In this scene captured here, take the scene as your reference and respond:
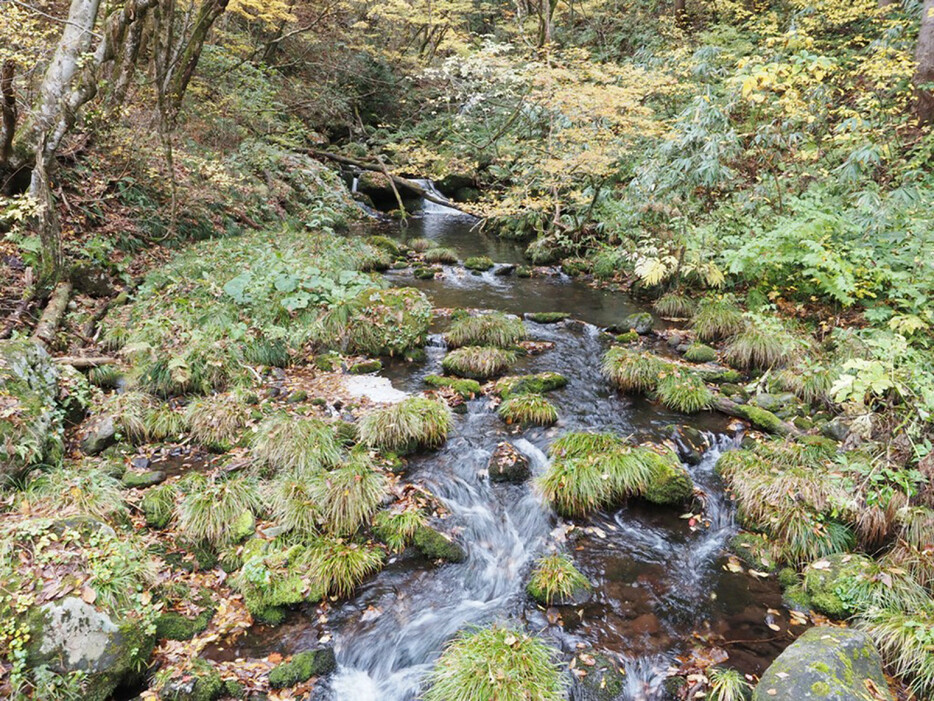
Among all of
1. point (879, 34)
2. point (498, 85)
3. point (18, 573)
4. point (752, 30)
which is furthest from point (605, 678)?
point (752, 30)

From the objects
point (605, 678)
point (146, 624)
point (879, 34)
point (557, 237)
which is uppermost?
point (879, 34)

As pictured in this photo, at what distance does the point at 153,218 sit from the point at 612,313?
1105cm

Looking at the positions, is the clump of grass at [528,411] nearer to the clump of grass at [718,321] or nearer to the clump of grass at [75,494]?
the clump of grass at [718,321]

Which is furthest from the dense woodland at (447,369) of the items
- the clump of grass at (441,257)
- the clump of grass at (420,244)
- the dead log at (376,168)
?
the dead log at (376,168)

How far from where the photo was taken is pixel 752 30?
17.5 m

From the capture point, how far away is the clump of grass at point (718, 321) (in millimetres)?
10055

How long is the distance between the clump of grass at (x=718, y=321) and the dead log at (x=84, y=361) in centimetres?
1036

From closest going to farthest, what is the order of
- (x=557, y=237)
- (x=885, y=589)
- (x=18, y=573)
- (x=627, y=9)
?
(x=18, y=573) < (x=885, y=589) < (x=557, y=237) < (x=627, y=9)

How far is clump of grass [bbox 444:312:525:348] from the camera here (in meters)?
9.96

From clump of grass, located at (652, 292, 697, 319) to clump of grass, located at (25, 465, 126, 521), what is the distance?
35.4 ft

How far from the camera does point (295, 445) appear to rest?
6.16 metres

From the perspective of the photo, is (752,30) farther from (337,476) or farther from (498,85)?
(337,476)

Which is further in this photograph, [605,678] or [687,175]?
[687,175]

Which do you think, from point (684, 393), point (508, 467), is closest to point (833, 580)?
point (508, 467)
